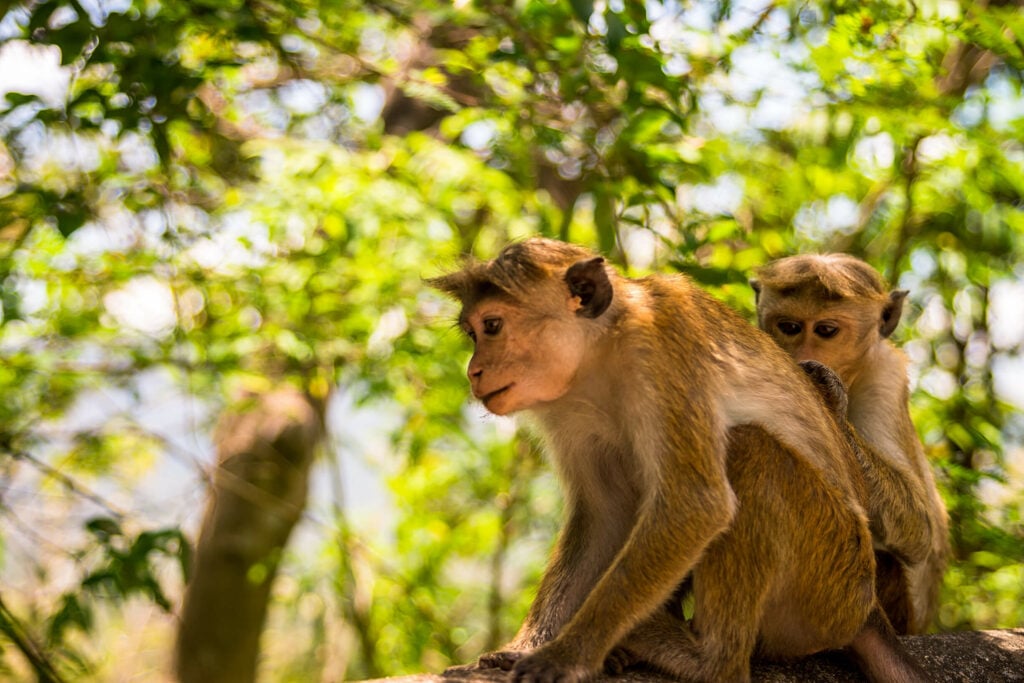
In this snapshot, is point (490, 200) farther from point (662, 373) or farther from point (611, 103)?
point (662, 373)

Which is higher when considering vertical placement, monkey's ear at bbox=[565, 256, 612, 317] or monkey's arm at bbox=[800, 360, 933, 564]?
monkey's ear at bbox=[565, 256, 612, 317]

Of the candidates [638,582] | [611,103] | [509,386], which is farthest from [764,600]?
[611,103]

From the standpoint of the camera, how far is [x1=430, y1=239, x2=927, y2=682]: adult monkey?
3.70 m

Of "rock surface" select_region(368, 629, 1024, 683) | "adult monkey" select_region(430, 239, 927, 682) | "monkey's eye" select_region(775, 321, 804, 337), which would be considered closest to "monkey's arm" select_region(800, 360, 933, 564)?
"adult monkey" select_region(430, 239, 927, 682)

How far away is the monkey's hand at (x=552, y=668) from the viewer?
11.5ft

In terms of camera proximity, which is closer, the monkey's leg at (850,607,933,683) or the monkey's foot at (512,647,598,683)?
the monkey's foot at (512,647,598,683)

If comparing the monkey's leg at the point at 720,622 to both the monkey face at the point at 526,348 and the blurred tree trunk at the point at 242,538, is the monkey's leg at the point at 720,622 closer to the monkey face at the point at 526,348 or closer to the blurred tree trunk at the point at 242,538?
the monkey face at the point at 526,348

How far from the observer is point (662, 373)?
3939 millimetres

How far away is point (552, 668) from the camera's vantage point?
354 cm

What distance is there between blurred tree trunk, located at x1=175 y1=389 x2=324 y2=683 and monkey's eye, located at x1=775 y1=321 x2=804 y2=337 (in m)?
5.75

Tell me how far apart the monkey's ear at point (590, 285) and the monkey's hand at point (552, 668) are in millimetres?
1267

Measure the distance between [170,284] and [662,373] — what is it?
415 centimetres

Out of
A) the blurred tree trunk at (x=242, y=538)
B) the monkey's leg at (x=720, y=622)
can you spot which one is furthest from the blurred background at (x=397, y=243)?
the monkey's leg at (x=720, y=622)

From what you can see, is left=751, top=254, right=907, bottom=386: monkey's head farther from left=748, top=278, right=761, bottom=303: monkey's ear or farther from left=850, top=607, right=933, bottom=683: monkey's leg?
left=850, top=607, right=933, bottom=683: monkey's leg
